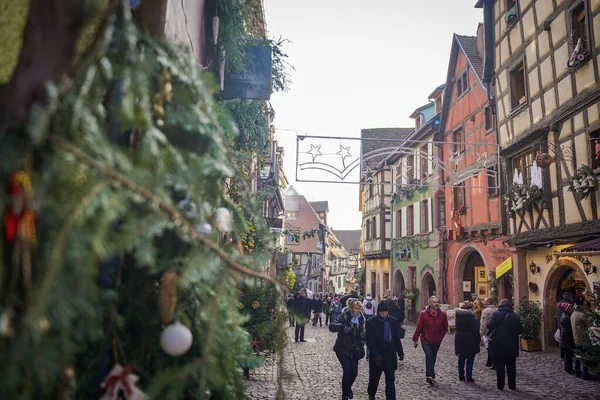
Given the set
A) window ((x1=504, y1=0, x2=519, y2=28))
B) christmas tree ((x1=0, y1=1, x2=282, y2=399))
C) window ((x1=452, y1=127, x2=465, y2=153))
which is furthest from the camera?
window ((x1=452, y1=127, x2=465, y2=153))

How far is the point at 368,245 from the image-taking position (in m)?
35.3

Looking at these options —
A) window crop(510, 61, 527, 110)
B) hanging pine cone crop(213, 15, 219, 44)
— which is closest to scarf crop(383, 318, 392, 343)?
hanging pine cone crop(213, 15, 219, 44)

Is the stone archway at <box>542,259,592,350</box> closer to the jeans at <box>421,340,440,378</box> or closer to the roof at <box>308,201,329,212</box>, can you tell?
the jeans at <box>421,340,440,378</box>

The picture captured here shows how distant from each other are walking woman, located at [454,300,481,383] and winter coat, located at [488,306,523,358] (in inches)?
18.1

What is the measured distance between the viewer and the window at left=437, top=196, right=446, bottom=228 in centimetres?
2294

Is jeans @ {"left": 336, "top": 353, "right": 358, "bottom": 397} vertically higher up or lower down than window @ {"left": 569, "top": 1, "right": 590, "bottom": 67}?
lower down

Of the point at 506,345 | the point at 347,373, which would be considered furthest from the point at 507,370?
the point at 347,373

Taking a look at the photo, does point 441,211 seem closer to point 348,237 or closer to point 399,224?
point 399,224

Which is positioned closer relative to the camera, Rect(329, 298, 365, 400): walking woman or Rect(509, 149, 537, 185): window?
Rect(329, 298, 365, 400): walking woman

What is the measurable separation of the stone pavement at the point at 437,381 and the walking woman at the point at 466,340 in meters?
0.27

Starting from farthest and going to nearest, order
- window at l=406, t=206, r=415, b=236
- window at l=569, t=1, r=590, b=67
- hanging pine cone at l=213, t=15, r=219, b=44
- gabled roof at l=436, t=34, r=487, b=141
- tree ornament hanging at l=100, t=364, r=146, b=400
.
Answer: window at l=406, t=206, r=415, b=236, gabled roof at l=436, t=34, r=487, b=141, window at l=569, t=1, r=590, b=67, hanging pine cone at l=213, t=15, r=219, b=44, tree ornament hanging at l=100, t=364, r=146, b=400

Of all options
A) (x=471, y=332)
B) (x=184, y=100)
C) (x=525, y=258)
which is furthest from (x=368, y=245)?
(x=184, y=100)

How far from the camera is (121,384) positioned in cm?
155

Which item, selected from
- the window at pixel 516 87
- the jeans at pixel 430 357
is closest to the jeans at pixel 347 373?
the jeans at pixel 430 357
